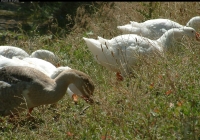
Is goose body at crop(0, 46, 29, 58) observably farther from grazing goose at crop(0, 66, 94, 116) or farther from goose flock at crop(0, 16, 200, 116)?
grazing goose at crop(0, 66, 94, 116)

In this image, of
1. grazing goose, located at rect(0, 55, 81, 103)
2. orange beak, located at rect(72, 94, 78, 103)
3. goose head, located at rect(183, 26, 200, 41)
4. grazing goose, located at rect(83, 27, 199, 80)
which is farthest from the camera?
goose head, located at rect(183, 26, 200, 41)

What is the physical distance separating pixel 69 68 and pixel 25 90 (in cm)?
131

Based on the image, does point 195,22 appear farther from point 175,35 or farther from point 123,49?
point 123,49

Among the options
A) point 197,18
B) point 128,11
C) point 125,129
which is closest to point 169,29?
point 197,18

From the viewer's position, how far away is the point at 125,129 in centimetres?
537

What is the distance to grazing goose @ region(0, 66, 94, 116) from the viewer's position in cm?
645

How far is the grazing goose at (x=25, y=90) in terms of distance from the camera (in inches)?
254

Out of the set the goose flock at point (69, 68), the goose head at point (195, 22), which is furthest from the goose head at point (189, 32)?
the goose head at point (195, 22)

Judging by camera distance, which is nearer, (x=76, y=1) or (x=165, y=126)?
(x=165, y=126)

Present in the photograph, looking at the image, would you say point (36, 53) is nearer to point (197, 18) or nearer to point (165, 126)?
point (197, 18)

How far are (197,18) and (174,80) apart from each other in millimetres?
3784

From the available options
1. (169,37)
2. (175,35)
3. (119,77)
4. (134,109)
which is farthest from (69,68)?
(134,109)

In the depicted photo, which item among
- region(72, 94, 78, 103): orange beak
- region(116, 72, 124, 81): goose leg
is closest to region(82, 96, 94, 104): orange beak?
region(72, 94, 78, 103): orange beak

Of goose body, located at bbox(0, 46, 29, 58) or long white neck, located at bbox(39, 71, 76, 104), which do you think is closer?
long white neck, located at bbox(39, 71, 76, 104)
